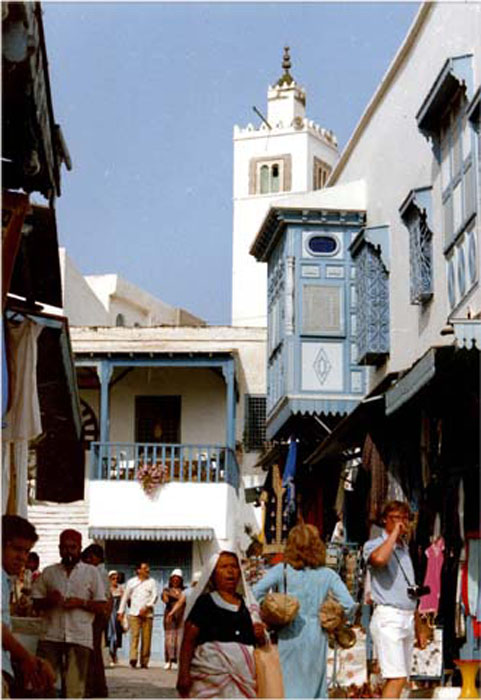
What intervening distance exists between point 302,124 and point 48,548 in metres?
34.1

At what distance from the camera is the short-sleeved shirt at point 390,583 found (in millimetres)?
9234

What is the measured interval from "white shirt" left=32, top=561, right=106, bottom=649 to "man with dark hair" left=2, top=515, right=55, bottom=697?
2.17 metres

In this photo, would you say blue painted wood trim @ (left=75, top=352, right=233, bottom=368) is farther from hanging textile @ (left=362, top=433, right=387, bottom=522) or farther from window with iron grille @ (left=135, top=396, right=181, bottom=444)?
hanging textile @ (left=362, top=433, right=387, bottom=522)

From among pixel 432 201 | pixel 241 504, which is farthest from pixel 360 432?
pixel 241 504

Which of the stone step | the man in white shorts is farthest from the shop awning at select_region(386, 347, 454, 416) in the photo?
the stone step

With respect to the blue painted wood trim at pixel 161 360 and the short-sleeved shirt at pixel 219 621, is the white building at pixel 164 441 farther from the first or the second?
the short-sleeved shirt at pixel 219 621

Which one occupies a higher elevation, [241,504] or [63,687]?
[241,504]

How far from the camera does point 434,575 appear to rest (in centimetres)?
1210

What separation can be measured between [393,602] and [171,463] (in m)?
18.6

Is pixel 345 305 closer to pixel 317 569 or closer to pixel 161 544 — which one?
pixel 161 544

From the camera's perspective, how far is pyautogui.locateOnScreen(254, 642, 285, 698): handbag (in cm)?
764

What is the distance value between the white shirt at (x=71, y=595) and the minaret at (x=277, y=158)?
142ft

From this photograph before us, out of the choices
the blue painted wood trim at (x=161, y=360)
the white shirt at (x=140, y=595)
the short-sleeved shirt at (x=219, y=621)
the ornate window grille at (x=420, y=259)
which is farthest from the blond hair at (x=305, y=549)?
the blue painted wood trim at (x=161, y=360)

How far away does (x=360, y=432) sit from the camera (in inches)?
622
